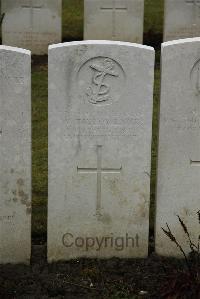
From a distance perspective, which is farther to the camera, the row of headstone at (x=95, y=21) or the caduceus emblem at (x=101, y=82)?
the row of headstone at (x=95, y=21)

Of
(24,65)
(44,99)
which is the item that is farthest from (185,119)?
(44,99)

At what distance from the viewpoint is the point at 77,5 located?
591 inches

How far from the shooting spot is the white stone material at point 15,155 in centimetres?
512

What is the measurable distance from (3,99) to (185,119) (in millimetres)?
1262

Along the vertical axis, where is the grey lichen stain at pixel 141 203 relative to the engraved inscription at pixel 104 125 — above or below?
below

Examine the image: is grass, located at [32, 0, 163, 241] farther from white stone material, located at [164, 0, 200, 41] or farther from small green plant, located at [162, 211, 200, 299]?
small green plant, located at [162, 211, 200, 299]

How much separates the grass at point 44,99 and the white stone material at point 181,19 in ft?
1.39

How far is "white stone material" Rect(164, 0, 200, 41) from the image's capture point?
11492 millimetres

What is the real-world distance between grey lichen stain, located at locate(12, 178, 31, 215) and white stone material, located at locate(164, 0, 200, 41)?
6.73 meters

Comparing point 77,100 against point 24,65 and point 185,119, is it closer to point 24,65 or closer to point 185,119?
point 24,65

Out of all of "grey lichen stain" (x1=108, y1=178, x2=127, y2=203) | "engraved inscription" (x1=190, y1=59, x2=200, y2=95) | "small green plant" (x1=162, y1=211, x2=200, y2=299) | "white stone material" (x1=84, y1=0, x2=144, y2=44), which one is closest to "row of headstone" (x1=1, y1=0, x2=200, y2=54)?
"white stone material" (x1=84, y1=0, x2=144, y2=44)

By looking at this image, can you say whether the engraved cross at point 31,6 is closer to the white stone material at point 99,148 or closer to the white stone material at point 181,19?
the white stone material at point 181,19

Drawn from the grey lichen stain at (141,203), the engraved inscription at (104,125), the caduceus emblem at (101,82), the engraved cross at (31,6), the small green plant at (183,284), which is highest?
the engraved cross at (31,6)

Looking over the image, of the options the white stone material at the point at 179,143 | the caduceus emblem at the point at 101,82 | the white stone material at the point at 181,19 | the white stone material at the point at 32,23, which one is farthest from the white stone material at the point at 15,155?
the white stone material at the point at 181,19
